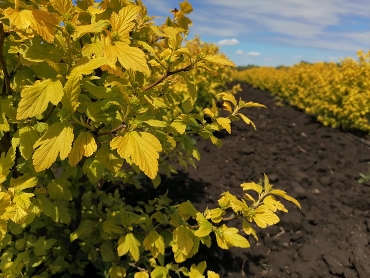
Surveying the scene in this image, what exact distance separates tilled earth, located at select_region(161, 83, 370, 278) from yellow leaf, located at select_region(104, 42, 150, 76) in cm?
228

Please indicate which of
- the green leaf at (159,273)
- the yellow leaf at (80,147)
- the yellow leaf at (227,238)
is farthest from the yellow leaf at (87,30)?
the green leaf at (159,273)

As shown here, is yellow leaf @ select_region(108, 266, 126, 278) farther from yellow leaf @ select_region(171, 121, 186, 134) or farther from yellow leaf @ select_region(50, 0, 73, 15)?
yellow leaf @ select_region(50, 0, 73, 15)

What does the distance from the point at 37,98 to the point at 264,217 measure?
1150mm

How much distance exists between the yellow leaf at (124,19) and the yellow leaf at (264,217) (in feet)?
3.47

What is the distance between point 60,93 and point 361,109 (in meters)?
7.40

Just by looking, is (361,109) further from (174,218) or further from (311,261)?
(174,218)

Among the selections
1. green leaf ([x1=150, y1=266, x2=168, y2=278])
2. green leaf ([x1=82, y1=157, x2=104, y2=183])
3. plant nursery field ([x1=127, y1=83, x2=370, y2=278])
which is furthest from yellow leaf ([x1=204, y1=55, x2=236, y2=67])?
plant nursery field ([x1=127, y1=83, x2=370, y2=278])

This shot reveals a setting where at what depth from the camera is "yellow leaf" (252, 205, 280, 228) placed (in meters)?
1.49

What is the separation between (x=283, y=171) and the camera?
5.08 m

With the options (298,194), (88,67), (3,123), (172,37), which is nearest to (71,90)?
(88,67)

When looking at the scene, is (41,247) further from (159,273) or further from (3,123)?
(3,123)

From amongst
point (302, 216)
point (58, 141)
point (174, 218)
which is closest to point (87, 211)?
point (174, 218)

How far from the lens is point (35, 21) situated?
0.92 m

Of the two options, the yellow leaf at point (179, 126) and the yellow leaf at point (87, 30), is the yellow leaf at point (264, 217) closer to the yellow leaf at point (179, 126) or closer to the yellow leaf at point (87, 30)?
the yellow leaf at point (179, 126)
